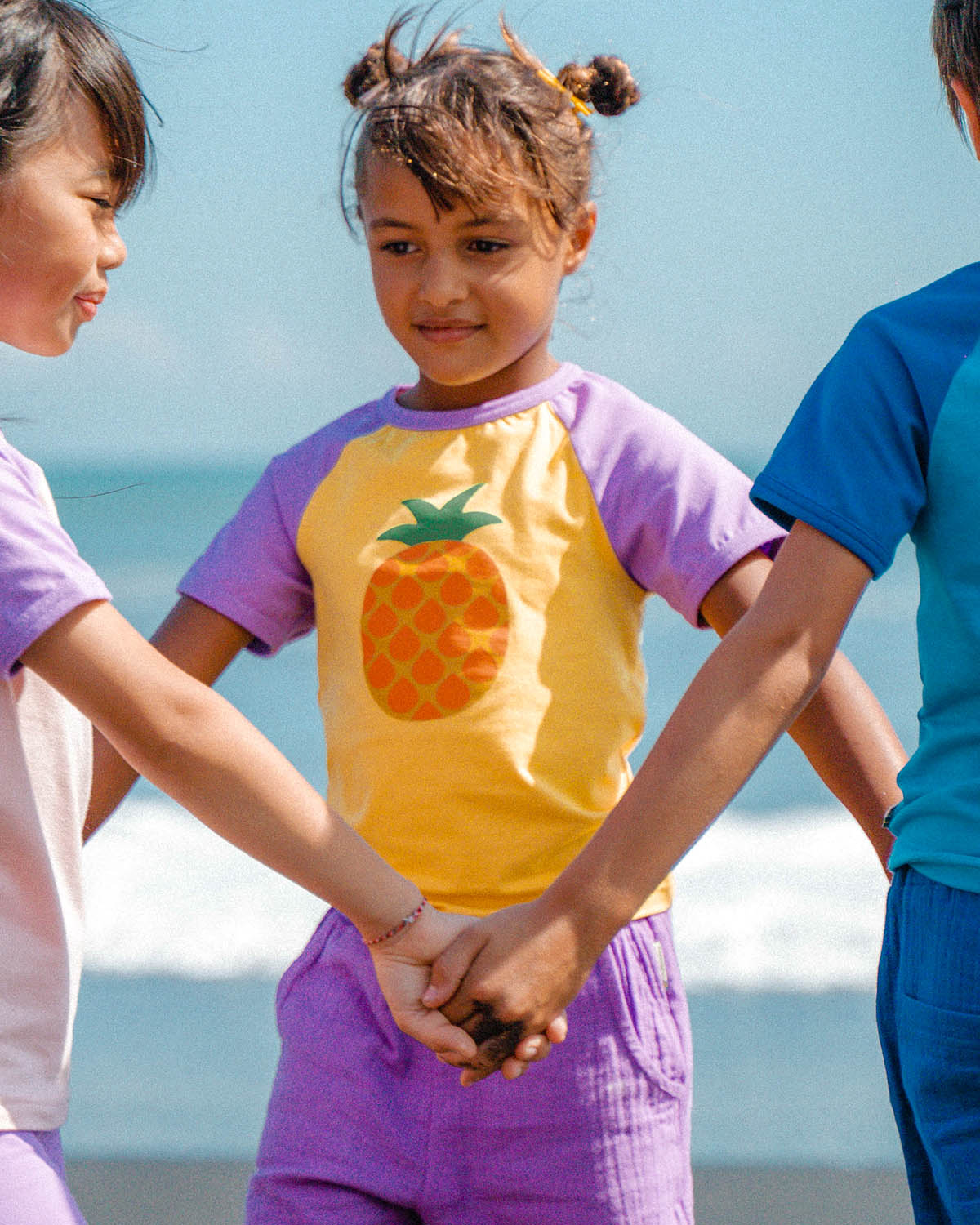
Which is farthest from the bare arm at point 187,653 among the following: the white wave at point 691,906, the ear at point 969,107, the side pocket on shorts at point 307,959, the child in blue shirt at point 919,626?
the white wave at point 691,906

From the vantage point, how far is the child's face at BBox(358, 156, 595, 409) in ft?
5.69

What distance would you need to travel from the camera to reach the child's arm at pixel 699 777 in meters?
1.26

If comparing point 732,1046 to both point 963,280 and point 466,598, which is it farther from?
point 963,280

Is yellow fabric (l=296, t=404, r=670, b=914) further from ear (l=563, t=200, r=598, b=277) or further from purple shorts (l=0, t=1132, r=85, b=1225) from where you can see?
purple shorts (l=0, t=1132, r=85, b=1225)

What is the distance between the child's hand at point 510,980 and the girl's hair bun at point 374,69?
1.07m

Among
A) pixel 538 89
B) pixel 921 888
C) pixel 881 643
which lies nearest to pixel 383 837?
pixel 921 888

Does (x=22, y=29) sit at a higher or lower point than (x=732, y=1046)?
higher

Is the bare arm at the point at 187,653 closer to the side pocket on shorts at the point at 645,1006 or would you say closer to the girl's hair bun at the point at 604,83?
the side pocket on shorts at the point at 645,1006

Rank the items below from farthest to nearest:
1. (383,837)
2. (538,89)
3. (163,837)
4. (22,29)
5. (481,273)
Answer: (163,837)
(538,89)
(481,273)
(383,837)
(22,29)

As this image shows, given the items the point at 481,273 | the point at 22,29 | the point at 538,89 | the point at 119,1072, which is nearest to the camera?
the point at 22,29

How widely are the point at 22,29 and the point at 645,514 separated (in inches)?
31.9

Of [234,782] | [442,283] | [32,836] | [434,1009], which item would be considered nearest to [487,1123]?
[434,1009]

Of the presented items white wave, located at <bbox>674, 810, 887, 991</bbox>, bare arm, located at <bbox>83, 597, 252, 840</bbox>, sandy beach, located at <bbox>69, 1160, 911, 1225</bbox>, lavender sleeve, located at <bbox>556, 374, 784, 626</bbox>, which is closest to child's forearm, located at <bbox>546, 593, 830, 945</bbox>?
lavender sleeve, located at <bbox>556, 374, 784, 626</bbox>

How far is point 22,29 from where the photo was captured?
4.89 feet
